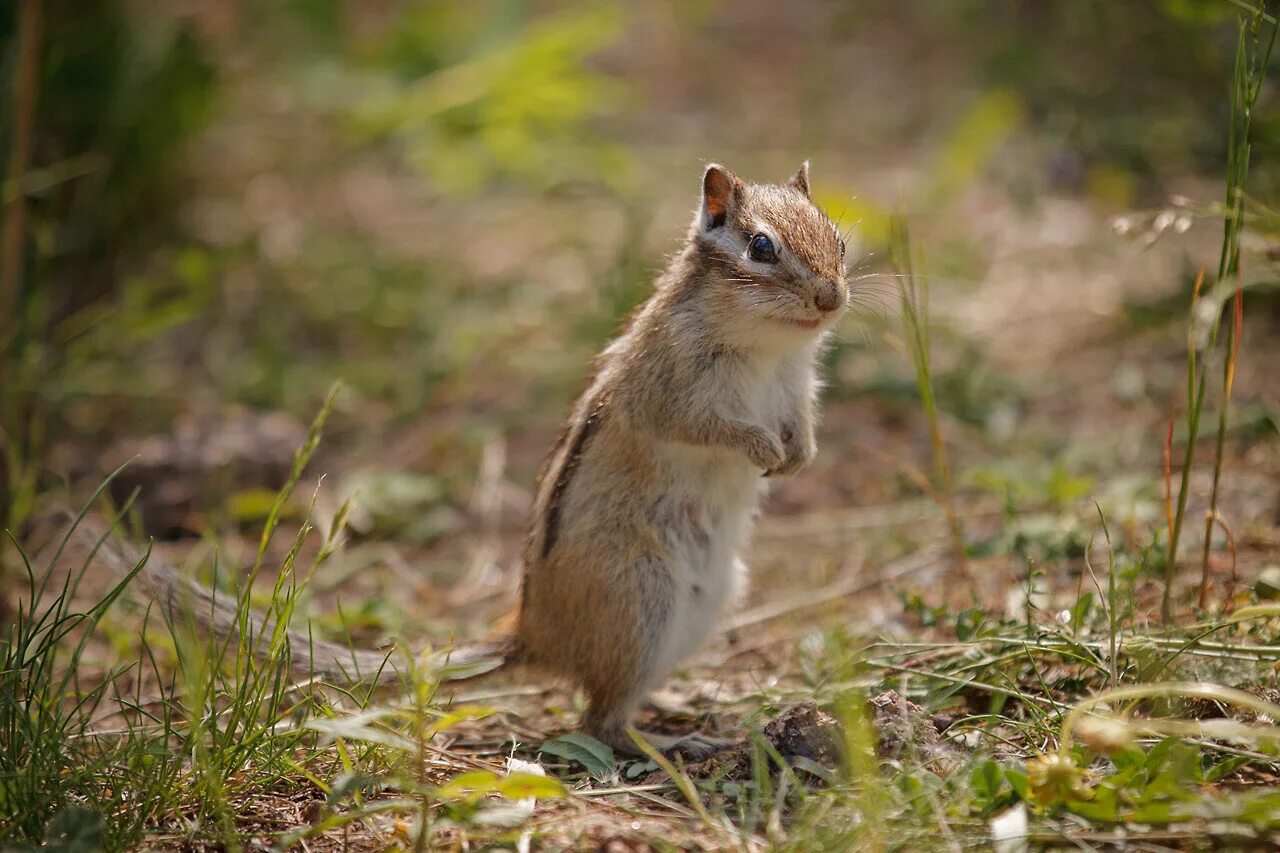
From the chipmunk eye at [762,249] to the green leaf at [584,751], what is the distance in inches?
54.0

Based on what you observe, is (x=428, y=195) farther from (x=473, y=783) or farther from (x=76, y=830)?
(x=473, y=783)

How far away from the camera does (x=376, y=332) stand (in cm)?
645

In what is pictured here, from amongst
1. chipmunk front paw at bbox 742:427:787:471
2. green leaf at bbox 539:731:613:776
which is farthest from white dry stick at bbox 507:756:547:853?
chipmunk front paw at bbox 742:427:787:471

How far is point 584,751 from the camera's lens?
3.15 metres

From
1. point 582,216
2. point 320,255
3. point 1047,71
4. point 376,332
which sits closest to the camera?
point 1047,71

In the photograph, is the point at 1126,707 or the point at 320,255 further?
the point at 320,255

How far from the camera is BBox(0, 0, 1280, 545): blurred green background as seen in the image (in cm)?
538

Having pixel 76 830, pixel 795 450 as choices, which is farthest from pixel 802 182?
pixel 76 830

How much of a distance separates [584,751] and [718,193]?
161 centimetres

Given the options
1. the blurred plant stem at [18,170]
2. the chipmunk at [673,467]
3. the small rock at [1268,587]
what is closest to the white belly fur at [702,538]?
the chipmunk at [673,467]

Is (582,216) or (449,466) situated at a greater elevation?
(582,216)

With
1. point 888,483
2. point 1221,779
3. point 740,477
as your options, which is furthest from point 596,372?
point 1221,779

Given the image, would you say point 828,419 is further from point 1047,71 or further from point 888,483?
point 1047,71

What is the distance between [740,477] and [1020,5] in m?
4.36
